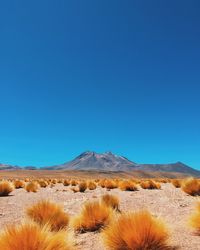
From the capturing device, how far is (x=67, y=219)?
8.42 meters

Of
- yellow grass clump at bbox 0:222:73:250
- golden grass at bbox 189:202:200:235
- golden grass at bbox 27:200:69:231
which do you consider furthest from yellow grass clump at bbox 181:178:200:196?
yellow grass clump at bbox 0:222:73:250

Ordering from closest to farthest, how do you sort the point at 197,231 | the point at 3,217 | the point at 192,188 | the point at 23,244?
the point at 23,244, the point at 197,231, the point at 3,217, the point at 192,188

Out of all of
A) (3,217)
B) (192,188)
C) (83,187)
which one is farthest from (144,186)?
(3,217)

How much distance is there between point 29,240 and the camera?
474 cm

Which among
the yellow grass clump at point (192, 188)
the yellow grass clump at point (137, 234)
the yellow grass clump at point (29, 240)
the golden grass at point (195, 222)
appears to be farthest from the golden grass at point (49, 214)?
the yellow grass clump at point (192, 188)

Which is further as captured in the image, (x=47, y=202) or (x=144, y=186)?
(x=144, y=186)

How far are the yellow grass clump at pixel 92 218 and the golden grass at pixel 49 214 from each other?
0.34 metres

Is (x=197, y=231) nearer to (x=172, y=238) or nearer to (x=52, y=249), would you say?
(x=172, y=238)

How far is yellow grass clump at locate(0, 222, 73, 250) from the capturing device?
4.67 m

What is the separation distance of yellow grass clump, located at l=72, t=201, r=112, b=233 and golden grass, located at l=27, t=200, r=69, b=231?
1.12 feet

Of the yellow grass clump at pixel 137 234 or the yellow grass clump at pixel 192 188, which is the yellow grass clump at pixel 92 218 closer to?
the yellow grass clump at pixel 137 234

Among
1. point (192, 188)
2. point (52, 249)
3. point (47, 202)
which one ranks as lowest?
point (52, 249)

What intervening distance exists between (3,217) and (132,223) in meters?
→ 6.71

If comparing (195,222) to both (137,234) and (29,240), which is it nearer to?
(137,234)
